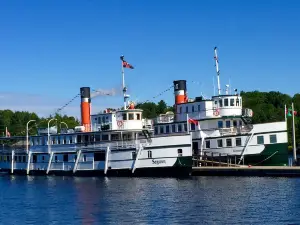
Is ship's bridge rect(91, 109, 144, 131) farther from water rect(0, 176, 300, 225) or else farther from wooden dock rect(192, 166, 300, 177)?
wooden dock rect(192, 166, 300, 177)

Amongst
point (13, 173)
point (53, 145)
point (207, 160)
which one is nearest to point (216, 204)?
point (207, 160)

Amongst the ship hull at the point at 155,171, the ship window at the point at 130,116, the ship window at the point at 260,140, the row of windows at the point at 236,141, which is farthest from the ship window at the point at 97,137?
the ship window at the point at 260,140

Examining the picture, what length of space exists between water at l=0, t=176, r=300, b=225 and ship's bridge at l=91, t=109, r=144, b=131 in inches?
303

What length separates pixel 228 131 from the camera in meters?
68.8

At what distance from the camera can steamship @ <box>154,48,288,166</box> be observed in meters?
66.2

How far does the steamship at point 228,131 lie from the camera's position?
66.2m

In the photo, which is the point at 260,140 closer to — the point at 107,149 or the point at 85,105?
the point at 107,149

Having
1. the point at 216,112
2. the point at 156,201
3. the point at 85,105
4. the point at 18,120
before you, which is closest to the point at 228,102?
the point at 216,112

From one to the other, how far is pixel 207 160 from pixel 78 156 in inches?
636

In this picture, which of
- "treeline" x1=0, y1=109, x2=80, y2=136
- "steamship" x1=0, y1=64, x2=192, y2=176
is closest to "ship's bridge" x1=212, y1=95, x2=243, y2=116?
"steamship" x1=0, y1=64, x2=192, y2=176

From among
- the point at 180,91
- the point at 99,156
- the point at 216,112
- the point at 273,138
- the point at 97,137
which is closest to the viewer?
the point at 273,138

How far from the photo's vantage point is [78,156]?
7281 centimetres

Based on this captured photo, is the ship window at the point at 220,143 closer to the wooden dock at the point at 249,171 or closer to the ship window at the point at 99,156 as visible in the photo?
the wooden dock at the point at 249,171

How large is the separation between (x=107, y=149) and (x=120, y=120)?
412 centimetres
